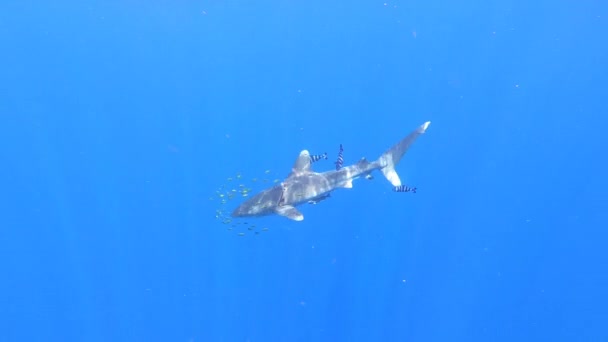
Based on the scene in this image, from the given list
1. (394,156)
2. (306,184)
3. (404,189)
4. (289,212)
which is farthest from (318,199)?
(394,156)

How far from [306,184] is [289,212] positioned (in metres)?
0.67

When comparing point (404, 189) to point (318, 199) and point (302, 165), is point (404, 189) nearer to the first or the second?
point (318, 199)

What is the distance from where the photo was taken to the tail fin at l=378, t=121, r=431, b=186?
8195 mm

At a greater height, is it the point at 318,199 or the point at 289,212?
the point at 318,199

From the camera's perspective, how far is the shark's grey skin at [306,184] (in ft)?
24.3

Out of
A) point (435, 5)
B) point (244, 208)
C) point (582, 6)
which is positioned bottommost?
point (244, 208)

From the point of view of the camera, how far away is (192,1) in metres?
12.1

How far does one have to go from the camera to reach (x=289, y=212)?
7.21 meters

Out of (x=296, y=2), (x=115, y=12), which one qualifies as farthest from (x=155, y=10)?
(x=296, y=2)

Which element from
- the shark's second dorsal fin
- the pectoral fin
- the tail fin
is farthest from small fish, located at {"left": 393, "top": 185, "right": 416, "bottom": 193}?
the pectoral fin

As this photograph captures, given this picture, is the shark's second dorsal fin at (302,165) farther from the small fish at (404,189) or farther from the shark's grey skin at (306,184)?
the small fish at (404,189)

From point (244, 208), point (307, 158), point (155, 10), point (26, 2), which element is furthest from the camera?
point (155, 10)

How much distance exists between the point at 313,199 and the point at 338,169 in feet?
2.50

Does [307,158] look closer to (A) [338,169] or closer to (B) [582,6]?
(A) [338,169]
